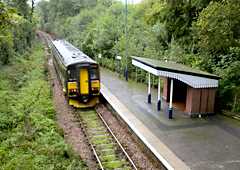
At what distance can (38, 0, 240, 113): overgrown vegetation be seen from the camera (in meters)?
14.0

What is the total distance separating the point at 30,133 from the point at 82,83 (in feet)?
18.7

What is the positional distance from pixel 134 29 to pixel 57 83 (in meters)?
9.64

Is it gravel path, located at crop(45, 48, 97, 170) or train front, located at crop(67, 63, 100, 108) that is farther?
train front, located at crop(67, 63, 100, 108)

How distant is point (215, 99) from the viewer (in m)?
15.0

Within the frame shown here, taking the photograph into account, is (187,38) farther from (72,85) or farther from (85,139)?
(85,139)

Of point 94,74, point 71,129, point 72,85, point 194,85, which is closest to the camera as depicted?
point 194,85

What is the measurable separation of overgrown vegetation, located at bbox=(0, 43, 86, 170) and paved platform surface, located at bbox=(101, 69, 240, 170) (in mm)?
3272

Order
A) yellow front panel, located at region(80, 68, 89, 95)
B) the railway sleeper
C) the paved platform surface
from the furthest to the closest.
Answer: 1. yellow front panel, located at region(80, 68, 89, 95)
2. the railway sleeper
3. the paved platform surface

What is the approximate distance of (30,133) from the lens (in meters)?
11.4

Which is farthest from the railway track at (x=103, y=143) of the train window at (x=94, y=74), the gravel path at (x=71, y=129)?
the train window at (x=94, y=74)

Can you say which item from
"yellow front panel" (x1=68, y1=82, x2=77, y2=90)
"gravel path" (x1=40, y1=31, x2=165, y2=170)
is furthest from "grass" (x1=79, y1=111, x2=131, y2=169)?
"yellow front panel" (x1=68, y1=82, x2=77, y2=90)

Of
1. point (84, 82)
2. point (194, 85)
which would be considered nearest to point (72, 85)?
point (84, 82)

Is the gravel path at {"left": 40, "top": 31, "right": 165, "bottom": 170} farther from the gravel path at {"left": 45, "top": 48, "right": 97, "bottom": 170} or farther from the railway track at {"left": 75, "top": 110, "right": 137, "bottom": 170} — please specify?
the railway track at {"left": 75, "top": 110, "right": 137, "bottom": 170}

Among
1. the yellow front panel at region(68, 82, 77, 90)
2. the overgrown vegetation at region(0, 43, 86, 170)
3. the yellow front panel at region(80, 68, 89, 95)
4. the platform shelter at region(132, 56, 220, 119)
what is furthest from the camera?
the yellow front panel at region(80, 68, 89, 95)
